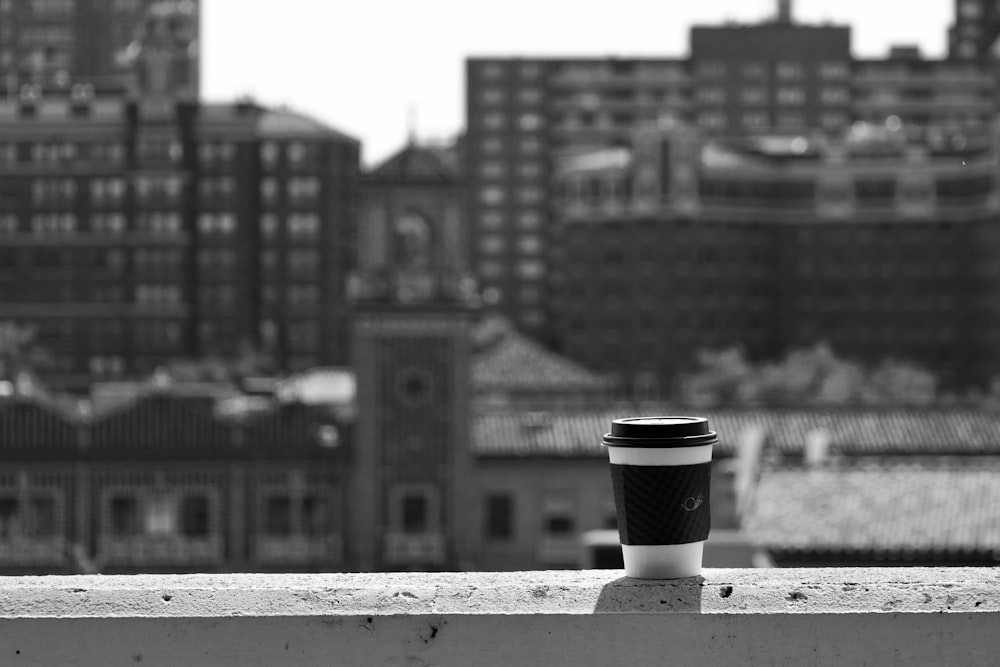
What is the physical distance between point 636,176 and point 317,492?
110 metres

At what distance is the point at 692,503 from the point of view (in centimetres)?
835

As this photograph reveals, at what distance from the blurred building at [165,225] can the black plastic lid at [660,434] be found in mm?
154406

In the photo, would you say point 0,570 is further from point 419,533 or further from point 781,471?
point 781,471

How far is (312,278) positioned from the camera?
6521 inches

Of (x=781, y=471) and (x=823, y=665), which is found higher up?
(x=823, y=665)

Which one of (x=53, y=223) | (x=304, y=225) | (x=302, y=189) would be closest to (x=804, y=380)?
(x=304, y=225)

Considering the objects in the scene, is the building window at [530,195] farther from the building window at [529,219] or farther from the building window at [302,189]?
the building window at [302,189]

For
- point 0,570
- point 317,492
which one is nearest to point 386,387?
point 317,492

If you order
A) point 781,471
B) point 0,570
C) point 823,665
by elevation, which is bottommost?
point 0,570

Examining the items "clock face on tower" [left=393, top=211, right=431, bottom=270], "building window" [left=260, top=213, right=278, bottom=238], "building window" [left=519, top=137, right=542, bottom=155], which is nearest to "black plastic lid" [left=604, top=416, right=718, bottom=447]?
"clock face on tower" [left=393, top=211, right=431, bottom=270]

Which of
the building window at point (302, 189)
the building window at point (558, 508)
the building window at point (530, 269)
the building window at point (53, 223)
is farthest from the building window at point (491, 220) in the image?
the building window at point (558, 508)

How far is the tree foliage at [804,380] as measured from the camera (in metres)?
145

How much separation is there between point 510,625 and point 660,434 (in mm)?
1059

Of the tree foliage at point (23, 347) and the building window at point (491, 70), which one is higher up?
the building window at point (491, 70)
